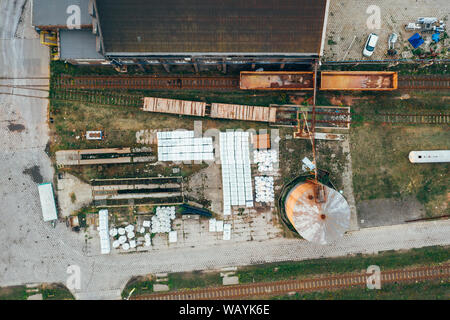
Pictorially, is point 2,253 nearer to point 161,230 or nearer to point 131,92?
point 161,230

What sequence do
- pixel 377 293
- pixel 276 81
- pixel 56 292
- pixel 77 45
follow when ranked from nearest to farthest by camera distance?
pixel 77 45, pixel 276 81, pixel 56 292, pixel 377 293

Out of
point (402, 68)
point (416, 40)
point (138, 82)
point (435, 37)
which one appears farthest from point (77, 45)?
point (435, 37)

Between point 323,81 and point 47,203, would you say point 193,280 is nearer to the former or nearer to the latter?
point 47,203

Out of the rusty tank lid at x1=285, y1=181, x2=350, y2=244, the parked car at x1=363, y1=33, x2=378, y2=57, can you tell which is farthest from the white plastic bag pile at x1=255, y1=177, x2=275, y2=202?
the parked car at x1=363, y1=33, x2=378, y2=57

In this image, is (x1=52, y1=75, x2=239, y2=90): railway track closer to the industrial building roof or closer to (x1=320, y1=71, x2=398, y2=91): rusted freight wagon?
the industrial building roof

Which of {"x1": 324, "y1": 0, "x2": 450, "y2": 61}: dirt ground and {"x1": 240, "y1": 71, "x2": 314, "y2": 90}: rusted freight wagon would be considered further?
{"x1": 324, "y1": 0, "x2": 450, "y2": 61}: dirt ground

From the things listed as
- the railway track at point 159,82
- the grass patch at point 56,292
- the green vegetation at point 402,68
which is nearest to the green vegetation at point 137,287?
the grass patch at point 56,292

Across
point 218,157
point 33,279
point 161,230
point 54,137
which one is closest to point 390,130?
point 218,157
